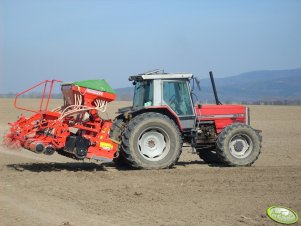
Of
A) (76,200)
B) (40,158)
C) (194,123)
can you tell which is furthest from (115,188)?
(40,158)

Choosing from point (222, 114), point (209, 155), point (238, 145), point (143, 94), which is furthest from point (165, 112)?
point (209, 155)

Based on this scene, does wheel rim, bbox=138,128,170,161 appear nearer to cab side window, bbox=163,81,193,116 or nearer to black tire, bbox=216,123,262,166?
cab side window, bbox=163,81,193,116

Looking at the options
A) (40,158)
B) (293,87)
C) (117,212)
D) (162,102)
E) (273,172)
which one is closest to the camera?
(117,212)

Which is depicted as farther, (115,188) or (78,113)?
(78,113)

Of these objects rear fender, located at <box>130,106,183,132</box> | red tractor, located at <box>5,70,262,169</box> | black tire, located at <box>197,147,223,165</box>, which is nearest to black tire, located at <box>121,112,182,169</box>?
red tractor, located at <box>5,70,262,169</box>

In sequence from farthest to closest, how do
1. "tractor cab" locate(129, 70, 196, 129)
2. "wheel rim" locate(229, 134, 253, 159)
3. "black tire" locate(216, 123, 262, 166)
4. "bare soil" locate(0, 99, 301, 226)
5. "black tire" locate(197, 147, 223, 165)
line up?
1. "black tire" locate(197, 147, 223, 165)
2. "wheel rim" locate(229, 134, 253, 159)
3. "black tire" locate(216, 123, 262, 166)
4. "tractor cab" locate(129, 70, 196, 129)
5. "bare soil" locate(0, 99, 301, 226)

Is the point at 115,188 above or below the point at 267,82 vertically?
below

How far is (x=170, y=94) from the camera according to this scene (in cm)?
1175

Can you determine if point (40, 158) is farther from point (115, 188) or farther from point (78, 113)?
point (115, 188)

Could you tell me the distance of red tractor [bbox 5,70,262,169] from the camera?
10.8 m

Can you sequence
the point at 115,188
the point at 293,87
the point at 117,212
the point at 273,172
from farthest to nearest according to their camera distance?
the point at 293,87
the point at 273,172
the point at 115,188
the point at 117,212

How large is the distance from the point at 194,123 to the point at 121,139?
1.76m

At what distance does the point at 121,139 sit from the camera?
11141mm

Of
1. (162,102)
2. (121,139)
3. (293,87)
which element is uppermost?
(293,87)
